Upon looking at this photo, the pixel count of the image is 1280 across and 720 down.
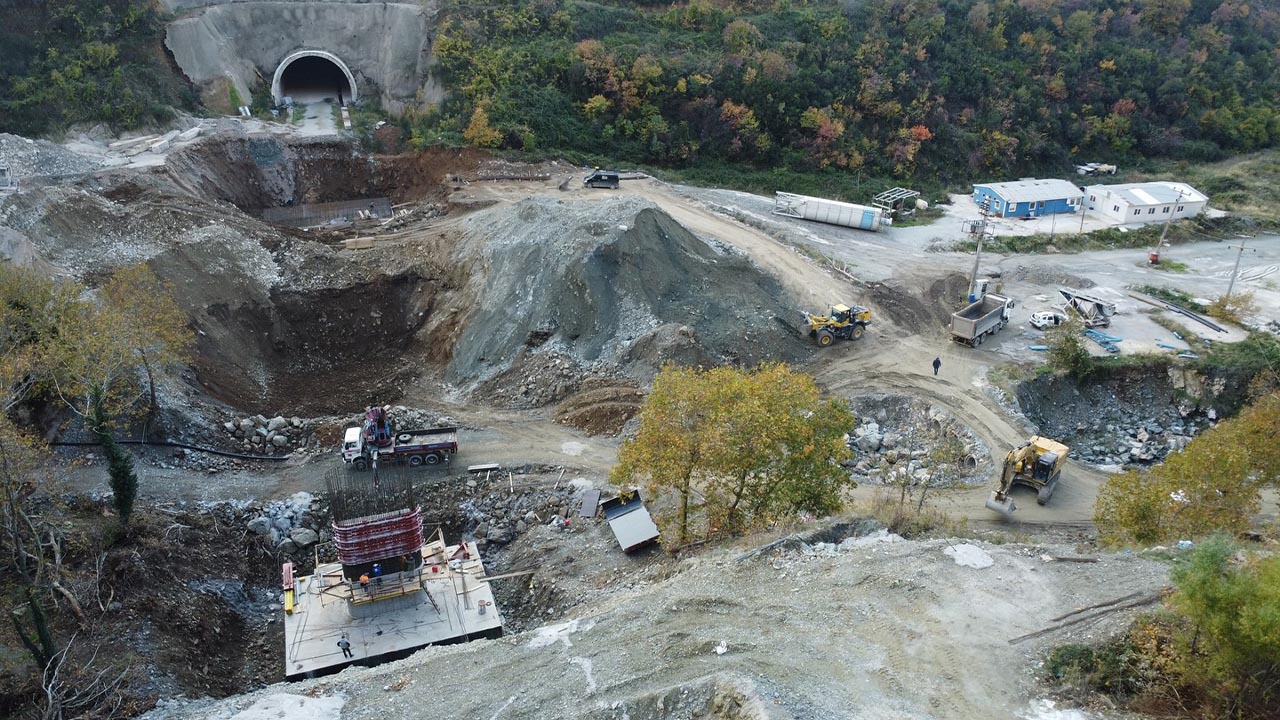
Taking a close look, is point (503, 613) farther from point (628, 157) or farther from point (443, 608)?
point (628, 157)

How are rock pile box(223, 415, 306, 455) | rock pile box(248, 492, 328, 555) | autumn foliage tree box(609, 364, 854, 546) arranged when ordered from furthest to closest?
rock pile box(223, 415, 306, 455) → rock pile box(248, 492, 328, 555) → autumn foliage tree box(609, 364, 854, 546)

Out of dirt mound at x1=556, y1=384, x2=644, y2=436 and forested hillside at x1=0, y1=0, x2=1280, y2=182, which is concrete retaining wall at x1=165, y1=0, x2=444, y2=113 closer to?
forested hillside at x1=0, y1=0, x2=1280, y2=182

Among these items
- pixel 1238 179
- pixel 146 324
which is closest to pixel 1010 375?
pixel 146 324

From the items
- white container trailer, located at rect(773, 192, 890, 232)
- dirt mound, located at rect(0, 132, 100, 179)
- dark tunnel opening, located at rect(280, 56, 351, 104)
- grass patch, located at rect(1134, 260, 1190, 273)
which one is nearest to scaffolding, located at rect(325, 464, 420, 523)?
dirt mound, located at rect(0, 132, 100, 179)

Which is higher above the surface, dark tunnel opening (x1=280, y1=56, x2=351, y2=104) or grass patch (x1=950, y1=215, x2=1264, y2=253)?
dark tunnel opening (x1=280, y1=56, x2=351, y2=104)

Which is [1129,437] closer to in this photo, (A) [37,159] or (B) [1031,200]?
(B) [1031,200]

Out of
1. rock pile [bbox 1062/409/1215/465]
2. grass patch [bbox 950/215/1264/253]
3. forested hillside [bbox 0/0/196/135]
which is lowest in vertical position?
rock pile [bbox 1062/409/1215/465]
